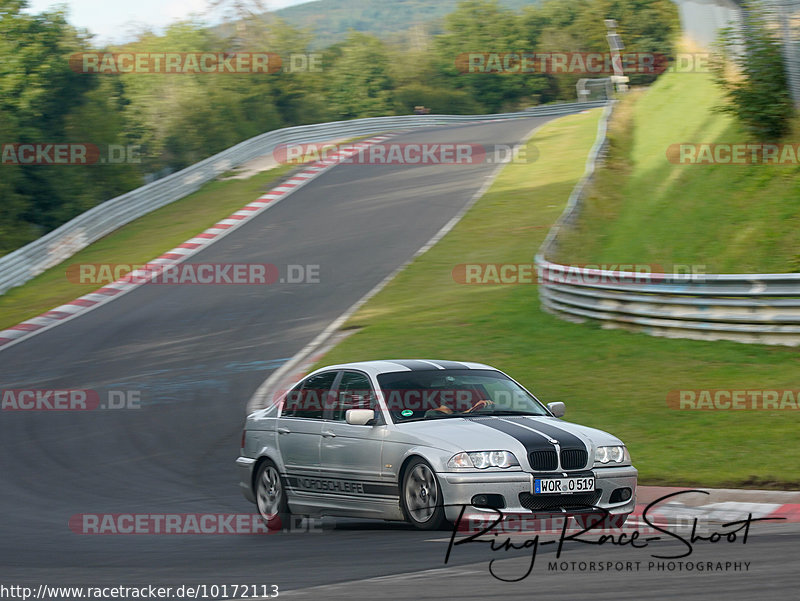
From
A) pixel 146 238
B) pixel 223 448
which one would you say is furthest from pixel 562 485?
pixel 146 238

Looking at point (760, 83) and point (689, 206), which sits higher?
point (760, 83)

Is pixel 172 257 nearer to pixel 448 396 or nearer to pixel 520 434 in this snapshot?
pixel 448 396

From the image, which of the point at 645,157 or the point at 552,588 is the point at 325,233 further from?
the point at 552,588

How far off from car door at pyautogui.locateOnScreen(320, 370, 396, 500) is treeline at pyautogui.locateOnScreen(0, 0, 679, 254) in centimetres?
2892

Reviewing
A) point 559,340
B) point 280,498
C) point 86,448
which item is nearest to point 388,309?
point 559,340

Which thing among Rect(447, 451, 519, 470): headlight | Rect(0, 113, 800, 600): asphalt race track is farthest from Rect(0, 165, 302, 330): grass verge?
Rect(447, 451, 519, 470): headlight

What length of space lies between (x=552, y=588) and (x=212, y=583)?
6.95ft

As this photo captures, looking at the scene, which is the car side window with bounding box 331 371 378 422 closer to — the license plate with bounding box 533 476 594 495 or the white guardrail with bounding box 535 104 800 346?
the license plate with bounding box 533 476 594 495

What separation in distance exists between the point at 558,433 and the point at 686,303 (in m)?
8.87

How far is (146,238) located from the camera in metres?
31.3

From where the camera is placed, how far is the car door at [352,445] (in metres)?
8.77

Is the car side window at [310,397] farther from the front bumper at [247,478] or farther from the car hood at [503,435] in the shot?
the car hood at [503,435]

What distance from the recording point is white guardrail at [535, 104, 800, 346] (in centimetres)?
1538

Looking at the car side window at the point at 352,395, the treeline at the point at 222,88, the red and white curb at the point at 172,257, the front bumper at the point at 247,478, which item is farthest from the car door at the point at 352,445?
the treeline at the point at 222,88
